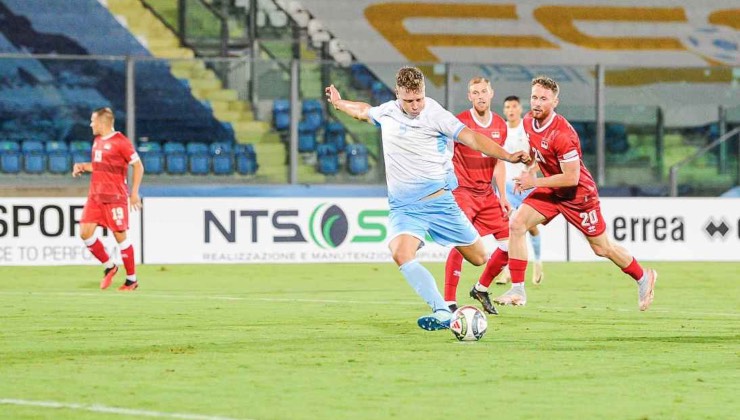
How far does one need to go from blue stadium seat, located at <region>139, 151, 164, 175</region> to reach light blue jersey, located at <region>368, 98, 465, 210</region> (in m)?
11.0

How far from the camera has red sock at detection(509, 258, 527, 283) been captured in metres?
12.8

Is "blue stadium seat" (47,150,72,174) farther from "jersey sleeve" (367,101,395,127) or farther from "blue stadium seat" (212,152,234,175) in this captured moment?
"jersey sleeve" (367,101,395,127)

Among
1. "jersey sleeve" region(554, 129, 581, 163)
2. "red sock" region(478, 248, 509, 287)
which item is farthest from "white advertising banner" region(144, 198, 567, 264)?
"jersey sleeve" region(554, 129, 581, 163)

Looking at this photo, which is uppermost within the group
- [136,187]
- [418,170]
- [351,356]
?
[418,170]

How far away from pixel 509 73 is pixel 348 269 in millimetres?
4865

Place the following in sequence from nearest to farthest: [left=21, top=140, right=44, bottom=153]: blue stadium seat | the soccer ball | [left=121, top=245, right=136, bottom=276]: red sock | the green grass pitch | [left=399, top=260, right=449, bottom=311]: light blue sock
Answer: the green grass pitch, the soccer ball, [left=399, top=260, right=449, bottom=311]: light blue sock, [left=121, top=245, right=136, bottom=276]: red sock, [left=21, top=140, right=44, bottom=153]: blue stadium seat

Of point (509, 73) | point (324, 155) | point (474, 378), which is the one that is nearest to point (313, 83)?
point (324, 155)

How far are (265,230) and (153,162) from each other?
202 centimetres

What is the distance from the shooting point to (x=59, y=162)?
20.9 metres

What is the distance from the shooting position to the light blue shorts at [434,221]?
10586mm

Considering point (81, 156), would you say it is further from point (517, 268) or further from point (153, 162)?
point (517, 268)

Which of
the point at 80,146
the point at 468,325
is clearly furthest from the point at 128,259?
the point at 468,325

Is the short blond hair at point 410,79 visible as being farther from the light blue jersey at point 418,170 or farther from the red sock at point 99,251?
the red sock at point 99,251

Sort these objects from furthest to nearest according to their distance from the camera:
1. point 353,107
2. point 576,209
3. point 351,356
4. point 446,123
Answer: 1. point 576,209
2. point 353,107
3. point 446,123
4. point 351,356
